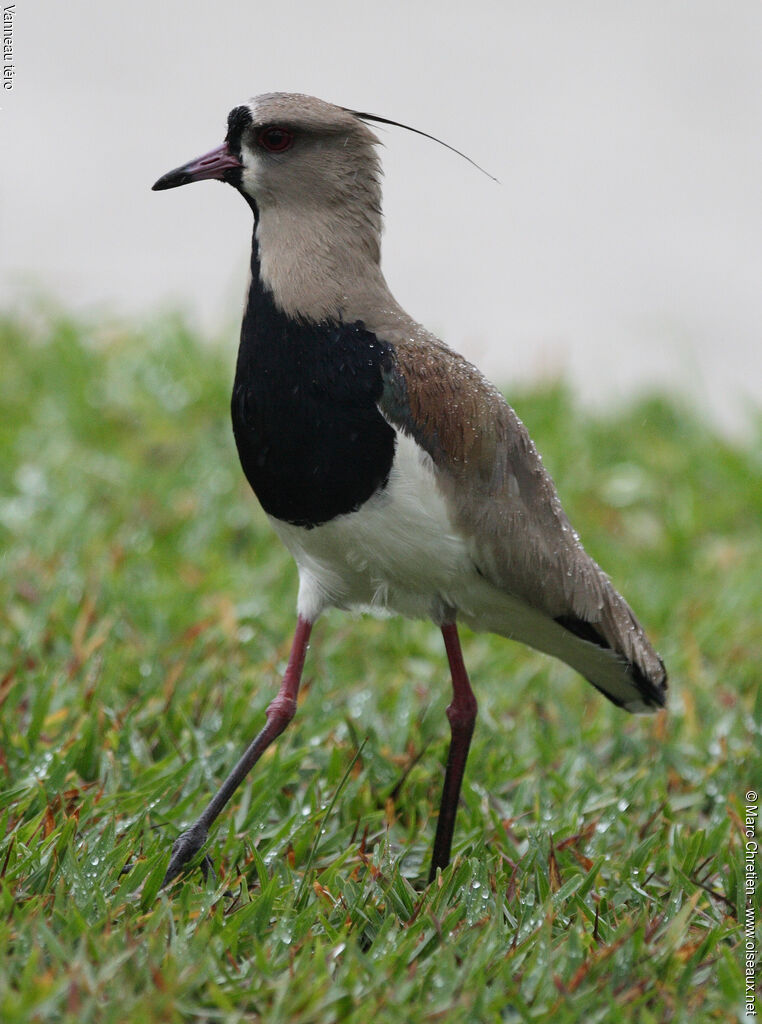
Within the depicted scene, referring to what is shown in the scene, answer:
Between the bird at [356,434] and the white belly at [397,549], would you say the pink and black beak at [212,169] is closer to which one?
the bird at [356,434]

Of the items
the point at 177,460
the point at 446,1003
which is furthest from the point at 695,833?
the point at 177,460

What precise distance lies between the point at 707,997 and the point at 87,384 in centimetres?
384

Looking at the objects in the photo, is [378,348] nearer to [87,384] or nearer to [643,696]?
[643,696]

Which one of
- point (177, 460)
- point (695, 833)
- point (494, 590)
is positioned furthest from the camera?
point (177, 460)

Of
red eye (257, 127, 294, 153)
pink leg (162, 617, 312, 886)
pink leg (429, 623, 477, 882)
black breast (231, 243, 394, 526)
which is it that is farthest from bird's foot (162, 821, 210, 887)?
red eye (257, 127, 294, 153)

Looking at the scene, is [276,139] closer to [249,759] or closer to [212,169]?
[212,169]

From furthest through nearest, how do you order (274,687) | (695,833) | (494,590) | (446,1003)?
1. (274,687)
2. (695,833)
3. (494,590)
4. (446,1003)

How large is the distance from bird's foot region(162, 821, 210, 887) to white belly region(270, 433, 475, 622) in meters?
0.62

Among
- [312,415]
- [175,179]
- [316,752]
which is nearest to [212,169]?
[175,179]

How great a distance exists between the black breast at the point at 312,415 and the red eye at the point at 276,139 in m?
0.33

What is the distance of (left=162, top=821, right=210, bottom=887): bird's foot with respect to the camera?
3059 millimetres

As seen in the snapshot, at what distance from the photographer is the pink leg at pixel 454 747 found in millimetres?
3264

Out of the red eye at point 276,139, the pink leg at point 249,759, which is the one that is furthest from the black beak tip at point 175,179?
the pink leg at point 249,759

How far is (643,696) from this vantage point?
11.8 ft
